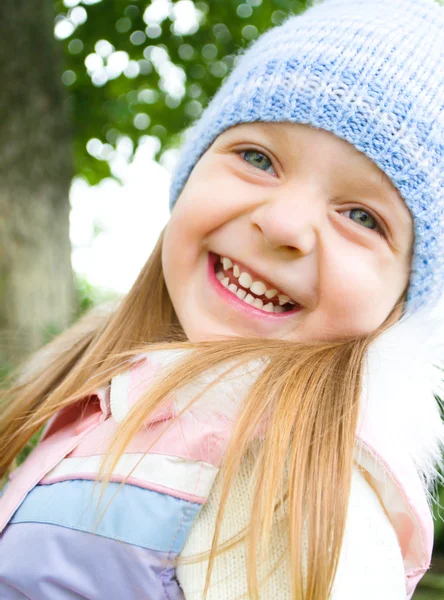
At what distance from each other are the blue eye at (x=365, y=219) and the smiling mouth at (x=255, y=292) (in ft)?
0.82

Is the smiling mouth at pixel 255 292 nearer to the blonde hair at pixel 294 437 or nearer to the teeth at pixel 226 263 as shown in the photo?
the teeth at pixel 226 263

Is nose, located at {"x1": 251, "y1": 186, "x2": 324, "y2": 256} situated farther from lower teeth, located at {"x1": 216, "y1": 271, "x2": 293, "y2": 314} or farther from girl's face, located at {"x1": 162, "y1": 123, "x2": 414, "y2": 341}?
lower teeth, located at {"x1": 216, "y1": 271, "x2": 293, "y2": 314}

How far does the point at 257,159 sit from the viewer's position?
60.2 inches

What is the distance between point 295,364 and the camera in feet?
4.28

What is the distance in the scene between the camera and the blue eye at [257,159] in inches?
59.2

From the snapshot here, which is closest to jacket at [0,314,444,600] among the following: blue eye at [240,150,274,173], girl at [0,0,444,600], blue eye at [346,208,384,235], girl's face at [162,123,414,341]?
girl at [0,0,444,600]

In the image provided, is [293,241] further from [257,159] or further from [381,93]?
[381,93]

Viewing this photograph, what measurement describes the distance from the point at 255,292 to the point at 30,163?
313 centimetres

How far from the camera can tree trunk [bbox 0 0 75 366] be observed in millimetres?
3947

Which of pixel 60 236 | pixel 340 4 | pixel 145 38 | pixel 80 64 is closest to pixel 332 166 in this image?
pixel 340 4

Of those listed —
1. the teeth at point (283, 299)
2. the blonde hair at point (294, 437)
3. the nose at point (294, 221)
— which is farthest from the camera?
the teeth at point (283, 299)

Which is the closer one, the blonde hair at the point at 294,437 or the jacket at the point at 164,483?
the blonde hair at the point at 294,437

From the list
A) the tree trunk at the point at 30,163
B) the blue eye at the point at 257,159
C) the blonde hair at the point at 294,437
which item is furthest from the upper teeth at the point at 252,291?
the tree trunk at the point at 30,163

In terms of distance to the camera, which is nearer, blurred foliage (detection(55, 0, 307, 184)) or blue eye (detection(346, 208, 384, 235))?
blue eye (detection(346, 208, 384, 235))
